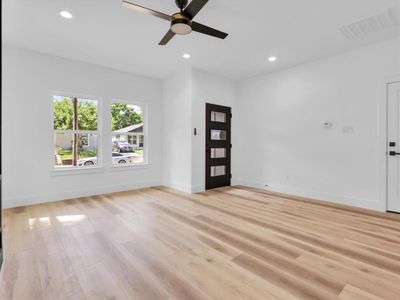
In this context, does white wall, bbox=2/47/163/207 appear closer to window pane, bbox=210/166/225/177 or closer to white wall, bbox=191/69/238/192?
white wall, bbox=191/69/238/192

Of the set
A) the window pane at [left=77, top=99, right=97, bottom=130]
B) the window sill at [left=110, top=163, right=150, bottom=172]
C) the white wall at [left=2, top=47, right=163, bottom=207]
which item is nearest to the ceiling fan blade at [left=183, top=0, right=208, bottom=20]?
the white wall at [left=2, top=47, right=163, bottom=207]

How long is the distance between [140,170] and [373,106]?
199 inches

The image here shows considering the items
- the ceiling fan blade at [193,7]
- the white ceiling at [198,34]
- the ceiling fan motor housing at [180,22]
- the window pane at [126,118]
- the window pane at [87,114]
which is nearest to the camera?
the ceiling fan blade at [193,7]

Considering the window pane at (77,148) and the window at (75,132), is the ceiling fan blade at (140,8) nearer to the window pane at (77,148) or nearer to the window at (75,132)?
the window at (75,132)

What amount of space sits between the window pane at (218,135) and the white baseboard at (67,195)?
6.66ft

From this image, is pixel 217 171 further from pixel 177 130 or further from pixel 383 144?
pixel 383 144

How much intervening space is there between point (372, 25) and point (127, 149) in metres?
5.22

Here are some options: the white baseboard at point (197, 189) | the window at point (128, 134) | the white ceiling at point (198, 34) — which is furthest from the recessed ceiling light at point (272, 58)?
the window at point (128, 134)

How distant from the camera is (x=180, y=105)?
526 cm

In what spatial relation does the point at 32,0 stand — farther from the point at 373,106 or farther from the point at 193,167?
the point at 373,106

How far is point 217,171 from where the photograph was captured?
220 inches

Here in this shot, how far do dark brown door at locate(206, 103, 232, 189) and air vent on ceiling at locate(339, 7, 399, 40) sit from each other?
2.95 meters

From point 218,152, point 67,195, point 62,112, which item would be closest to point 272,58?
point 218,152

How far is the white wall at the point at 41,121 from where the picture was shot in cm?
386
